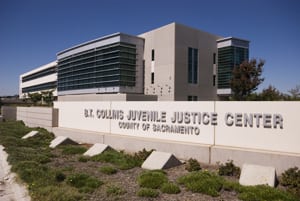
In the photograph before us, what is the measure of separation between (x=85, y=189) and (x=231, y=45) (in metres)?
38.9

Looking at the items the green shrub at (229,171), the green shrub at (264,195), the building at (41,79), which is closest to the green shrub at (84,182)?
the green shrub at (264,195)

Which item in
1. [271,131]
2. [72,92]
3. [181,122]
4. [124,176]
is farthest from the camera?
[72,92]

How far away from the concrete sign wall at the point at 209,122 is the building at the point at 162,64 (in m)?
17.8

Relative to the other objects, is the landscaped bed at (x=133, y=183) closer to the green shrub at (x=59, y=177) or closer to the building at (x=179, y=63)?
the green shrub at (x=59, y=177)

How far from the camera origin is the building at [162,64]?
36.0 metres

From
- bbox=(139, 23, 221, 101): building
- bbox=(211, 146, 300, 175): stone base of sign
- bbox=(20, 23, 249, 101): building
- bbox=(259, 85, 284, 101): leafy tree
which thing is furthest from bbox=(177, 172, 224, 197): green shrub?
bbox=(139, 23, 221, 101): building

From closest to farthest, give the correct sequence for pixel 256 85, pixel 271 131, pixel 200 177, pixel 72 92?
pixel 200 177
pixel 271 131
pixel 256 85
pixel 72 92

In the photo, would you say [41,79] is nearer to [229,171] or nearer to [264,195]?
[229,171]

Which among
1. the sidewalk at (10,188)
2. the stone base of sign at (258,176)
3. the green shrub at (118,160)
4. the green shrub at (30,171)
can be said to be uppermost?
the stone base of sign at (258,176)

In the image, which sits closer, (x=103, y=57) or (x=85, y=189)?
(x=85, y=189)

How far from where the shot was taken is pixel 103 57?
3969cm

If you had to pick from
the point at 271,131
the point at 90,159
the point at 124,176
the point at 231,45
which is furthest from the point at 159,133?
the point at 231,45

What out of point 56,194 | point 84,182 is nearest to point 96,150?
point 84,182

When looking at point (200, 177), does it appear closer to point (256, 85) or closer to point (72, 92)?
point (256, 85)
